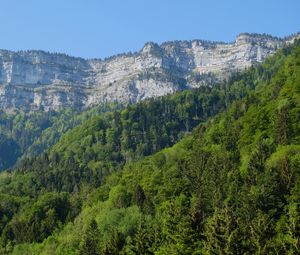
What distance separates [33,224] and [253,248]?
104465mm

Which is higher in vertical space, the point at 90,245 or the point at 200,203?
the point at 200,203

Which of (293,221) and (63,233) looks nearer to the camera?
(293,221)

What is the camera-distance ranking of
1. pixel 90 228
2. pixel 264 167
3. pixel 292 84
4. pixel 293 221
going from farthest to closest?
pixel 292 84, pixel 264 167, pixel 90 228, pixel 293 221

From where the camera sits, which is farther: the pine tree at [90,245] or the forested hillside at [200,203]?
the pine tree at [90,245]

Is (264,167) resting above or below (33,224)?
above

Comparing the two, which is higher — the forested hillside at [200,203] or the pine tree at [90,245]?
the forested hillside at [200,203]

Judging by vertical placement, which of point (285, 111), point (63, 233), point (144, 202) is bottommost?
point (63, 233)

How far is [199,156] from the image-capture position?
157 meters

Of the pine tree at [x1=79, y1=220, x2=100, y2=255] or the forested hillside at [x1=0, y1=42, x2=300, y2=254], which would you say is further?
the pine tree at [x1=79, y1=220, x2=100, y2=255]

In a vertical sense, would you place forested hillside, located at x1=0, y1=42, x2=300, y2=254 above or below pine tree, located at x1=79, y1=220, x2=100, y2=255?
above

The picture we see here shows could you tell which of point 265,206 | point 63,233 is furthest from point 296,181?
point 63,233

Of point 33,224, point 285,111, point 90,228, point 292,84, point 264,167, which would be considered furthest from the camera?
point 292,84

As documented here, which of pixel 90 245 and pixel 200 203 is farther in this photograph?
pixel 200 203

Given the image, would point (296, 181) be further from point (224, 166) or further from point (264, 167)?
point (224, 166)
